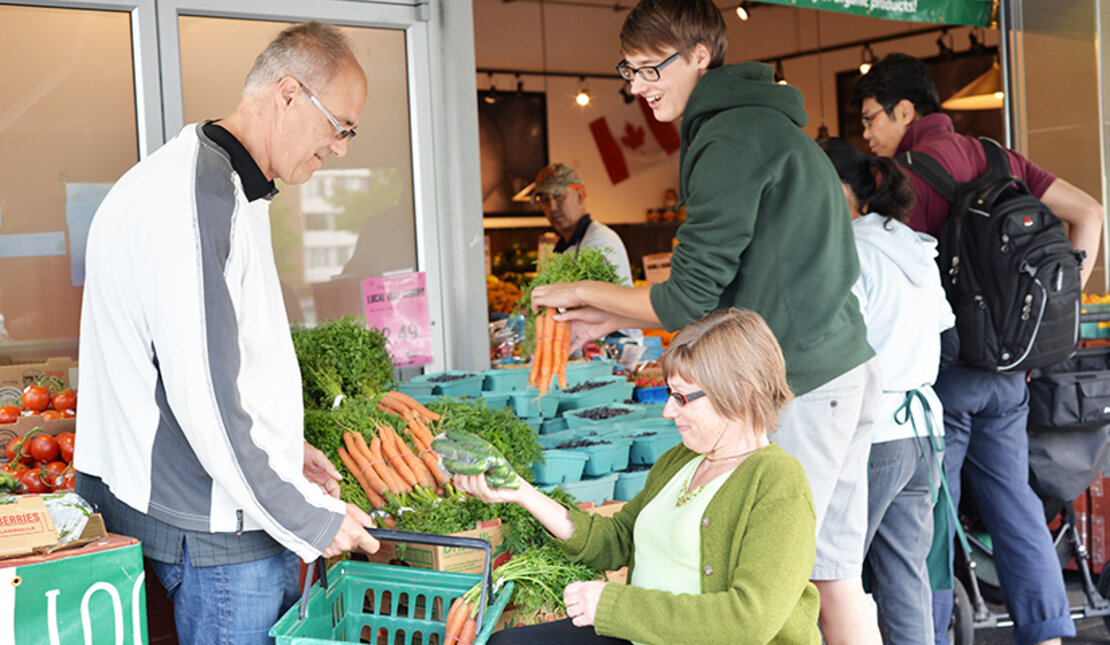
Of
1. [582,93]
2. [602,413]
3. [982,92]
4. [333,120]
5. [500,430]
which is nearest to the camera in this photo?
[333,120]

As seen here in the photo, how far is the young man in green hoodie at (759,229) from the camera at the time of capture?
2418 millimetres

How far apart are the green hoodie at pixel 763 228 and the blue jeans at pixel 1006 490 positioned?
1.44 meters

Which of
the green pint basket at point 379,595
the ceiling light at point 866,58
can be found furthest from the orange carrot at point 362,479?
the ceiling light at point 866,58

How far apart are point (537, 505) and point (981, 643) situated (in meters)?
2.83

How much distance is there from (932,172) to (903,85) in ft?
1.40

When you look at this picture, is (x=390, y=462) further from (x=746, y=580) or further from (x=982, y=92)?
(x=982, y=92)

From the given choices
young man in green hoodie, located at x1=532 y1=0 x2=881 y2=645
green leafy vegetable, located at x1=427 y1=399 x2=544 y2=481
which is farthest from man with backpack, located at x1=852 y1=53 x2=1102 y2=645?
green leafy vegetable, located at x1=427 y1=399 x2=544 y2=481

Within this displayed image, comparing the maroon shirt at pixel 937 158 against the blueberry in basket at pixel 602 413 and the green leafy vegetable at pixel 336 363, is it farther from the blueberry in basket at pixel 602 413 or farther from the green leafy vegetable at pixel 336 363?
the green leafy vegetable at pixel 336 363

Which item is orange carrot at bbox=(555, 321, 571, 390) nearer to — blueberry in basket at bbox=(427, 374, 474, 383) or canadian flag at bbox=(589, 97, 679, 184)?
blueberry in basket at bbox=(427, 374, 474, 383)

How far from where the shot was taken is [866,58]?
1149 cm

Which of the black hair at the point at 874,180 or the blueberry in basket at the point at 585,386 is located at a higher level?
the black hair at the point at 874,180

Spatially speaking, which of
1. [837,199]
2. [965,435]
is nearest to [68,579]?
[837,199]

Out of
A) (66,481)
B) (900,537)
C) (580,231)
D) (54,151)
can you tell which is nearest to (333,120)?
(66,481)

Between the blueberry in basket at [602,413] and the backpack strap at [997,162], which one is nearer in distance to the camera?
the blueberry in basket at [602,413]
